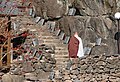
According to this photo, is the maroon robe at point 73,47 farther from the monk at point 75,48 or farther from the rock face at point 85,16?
the rock face at point 85,16

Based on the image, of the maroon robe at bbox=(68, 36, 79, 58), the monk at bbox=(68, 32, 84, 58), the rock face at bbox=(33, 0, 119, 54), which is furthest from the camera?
the rock face at bbox=(33, 0, 119, 54)

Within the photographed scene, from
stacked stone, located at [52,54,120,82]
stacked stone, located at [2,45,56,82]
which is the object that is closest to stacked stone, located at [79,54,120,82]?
stacked stone, located at [52,54,120,82]

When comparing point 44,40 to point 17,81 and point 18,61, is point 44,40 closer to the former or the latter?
point 18,61

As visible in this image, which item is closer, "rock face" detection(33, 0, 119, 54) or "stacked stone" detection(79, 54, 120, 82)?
"stacked stone" detection(79, 54, 120, 82)

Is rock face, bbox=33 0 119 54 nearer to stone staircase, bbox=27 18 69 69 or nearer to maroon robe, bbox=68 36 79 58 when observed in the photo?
stone staircase, bbox=27 18 69 69

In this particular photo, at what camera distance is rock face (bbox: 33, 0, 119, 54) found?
787 inches

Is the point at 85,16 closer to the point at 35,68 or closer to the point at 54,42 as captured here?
the point at 54,42

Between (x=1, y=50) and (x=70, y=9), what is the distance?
561 cm

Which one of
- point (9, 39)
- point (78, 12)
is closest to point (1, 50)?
point (9, 39)

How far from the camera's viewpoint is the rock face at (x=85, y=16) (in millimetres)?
20000

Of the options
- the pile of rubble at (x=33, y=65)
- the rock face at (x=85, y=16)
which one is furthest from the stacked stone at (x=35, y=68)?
the rock face at (x=85, y=16)

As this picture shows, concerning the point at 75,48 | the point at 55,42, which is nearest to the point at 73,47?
the point at 75,48

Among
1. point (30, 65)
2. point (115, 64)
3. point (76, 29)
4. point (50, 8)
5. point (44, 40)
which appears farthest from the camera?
point (50, 8)

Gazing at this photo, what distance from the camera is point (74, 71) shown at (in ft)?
49.2
